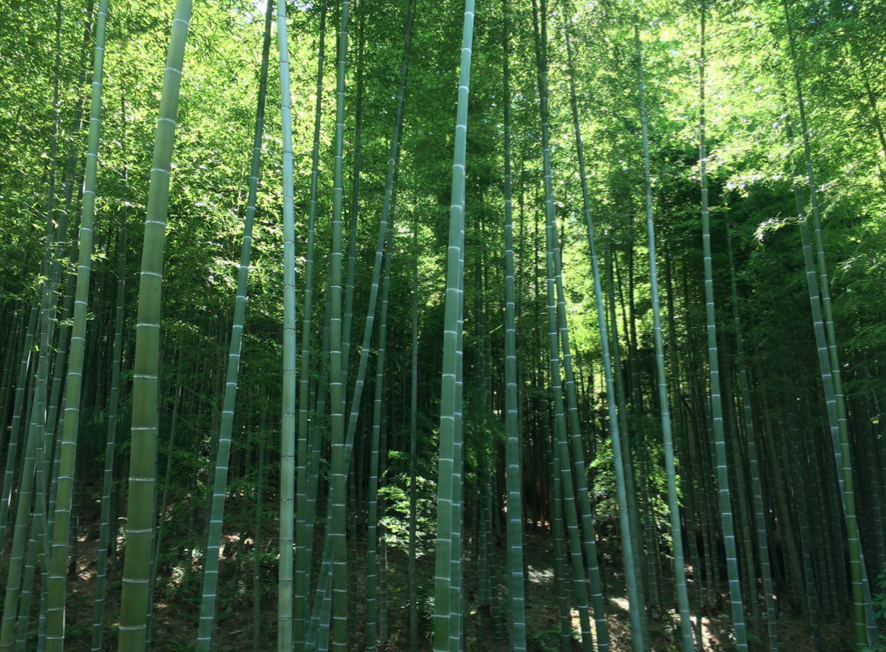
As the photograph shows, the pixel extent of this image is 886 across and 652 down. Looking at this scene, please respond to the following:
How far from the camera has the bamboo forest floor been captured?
21.9ft

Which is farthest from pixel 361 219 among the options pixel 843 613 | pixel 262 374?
pixel 843 613

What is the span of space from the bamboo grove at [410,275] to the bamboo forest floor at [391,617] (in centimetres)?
5

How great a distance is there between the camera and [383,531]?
762 cm

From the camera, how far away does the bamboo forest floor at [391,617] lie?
6.68 metres

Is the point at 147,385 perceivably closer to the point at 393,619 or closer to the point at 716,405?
the point at 716,405

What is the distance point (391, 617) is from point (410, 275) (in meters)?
4.13

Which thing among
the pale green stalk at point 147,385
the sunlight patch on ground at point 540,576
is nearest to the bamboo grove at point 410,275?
the pale green stalk at point 147,385

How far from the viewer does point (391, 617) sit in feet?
24.3

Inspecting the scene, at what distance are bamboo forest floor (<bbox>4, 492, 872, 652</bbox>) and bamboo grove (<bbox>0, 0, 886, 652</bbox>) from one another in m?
0.05

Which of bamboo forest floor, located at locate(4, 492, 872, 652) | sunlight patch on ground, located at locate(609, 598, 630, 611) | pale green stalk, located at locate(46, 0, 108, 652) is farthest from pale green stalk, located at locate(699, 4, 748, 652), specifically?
pale green stalk, located at locate(46, 0, 108, 652)

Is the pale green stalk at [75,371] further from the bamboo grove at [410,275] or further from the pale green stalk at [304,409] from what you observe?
the pale green stalk at [304,409]

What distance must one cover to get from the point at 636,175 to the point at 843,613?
677cm

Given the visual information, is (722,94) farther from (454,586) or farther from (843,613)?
(843,613)

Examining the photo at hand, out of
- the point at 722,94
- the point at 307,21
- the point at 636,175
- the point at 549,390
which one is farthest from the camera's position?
the point at 549,390
